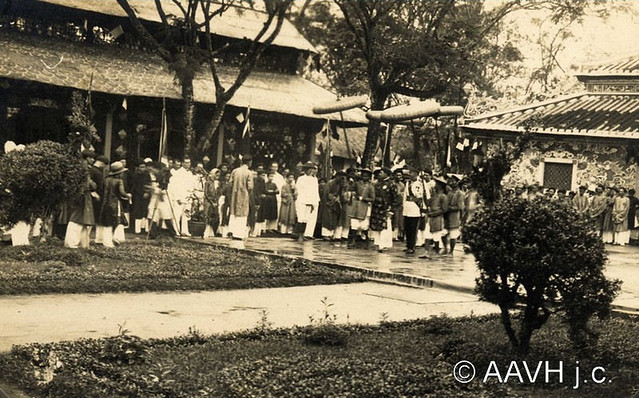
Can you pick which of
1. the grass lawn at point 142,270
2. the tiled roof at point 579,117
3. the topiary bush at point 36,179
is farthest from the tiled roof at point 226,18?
the topiary bush at point 36,179

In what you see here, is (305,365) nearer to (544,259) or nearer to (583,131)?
(544,259)

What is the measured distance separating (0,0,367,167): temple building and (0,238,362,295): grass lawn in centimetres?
398

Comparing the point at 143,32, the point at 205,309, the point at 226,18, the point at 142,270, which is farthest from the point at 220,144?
the point at 205,309

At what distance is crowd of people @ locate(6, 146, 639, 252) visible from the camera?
14.5 m

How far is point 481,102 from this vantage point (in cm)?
2645

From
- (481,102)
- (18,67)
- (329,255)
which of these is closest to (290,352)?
(329,255)

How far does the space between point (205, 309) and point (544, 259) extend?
4.03 metres

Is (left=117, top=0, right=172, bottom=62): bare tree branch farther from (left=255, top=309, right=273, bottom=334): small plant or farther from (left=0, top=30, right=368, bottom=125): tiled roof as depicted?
(left=255, top=309, right=273, bottom=334): small plant

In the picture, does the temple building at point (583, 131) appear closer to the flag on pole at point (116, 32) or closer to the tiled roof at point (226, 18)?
the tiled roof at point (226, 18)

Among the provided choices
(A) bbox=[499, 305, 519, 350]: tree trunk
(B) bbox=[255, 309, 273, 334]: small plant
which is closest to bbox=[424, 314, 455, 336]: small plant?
(A) bbox=[499, 305, 519, 350]: tree trunk

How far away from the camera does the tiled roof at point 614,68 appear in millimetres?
24406

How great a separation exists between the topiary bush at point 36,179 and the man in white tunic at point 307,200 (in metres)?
7.17

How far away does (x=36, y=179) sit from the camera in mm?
12133

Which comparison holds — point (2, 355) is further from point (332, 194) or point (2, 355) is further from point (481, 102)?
point (481, 102)
